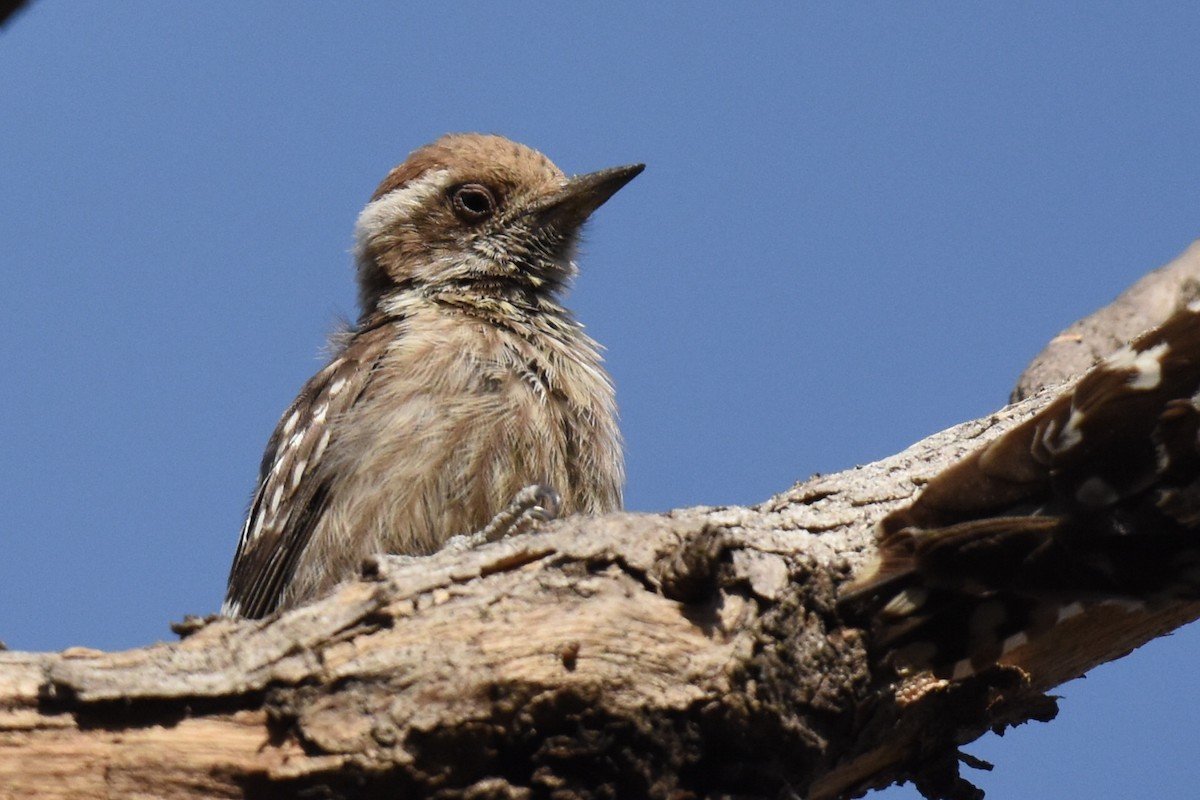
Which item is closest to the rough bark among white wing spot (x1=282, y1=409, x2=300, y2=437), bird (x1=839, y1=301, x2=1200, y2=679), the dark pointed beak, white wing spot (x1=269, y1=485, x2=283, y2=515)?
bird (x1=839, y1=301, x2=1200, y2=679)

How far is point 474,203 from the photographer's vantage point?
7.11m

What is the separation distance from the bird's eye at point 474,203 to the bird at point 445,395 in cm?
1

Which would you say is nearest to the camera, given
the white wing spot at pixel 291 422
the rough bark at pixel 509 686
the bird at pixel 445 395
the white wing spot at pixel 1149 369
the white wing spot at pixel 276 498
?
the rough bark at pixel 509 686

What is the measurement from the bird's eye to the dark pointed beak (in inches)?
9.0

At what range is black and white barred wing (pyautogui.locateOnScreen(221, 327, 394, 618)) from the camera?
5852mm

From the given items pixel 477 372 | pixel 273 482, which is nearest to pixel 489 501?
pixel 477 372

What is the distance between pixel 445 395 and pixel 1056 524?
2.65m

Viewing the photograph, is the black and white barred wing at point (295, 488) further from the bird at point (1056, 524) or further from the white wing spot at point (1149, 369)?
the white wing spot at point (1149, 369)

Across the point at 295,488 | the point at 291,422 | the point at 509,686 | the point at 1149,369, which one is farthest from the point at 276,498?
the point at 1149,369

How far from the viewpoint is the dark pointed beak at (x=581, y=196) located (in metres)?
7.09

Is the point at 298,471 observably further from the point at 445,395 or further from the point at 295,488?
the point at 445,395

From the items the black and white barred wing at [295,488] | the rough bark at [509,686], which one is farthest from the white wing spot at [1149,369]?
the black and white barred wing at [295,488]

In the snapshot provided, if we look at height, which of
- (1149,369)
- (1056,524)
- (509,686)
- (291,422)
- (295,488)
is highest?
(291,422)

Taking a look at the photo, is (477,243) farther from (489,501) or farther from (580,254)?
(489,501)
